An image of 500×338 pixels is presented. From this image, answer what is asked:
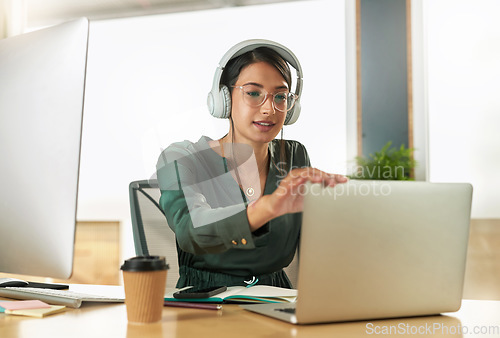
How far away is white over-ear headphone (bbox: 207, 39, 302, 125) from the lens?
149 centimetres

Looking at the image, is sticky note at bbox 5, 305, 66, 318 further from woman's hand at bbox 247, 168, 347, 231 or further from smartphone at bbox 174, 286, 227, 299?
woman's hand at bbox 247, 168, 347, 231

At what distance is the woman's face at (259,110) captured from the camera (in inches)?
60.0

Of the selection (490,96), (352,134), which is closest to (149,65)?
(352,134)

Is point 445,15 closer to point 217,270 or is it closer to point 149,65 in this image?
point 149,65

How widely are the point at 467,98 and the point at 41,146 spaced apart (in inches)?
120

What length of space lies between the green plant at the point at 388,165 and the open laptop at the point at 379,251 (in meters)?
2.53

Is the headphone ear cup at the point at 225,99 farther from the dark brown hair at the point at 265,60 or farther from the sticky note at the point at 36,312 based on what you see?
the sticky note at the point at 36,312

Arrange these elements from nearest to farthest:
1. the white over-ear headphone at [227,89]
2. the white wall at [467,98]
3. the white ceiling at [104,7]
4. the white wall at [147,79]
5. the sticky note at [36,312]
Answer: the sticky note at [36,312] → the white over-ear headphone at [227,89] → the white wall at [467,98] → the white wall at [147,79] → the white ceiling at [104,7]

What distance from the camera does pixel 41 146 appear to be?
82cm

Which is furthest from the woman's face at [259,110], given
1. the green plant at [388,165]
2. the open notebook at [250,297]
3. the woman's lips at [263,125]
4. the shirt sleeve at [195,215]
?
the green plant at [388,165]

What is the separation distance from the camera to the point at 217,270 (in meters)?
1.26

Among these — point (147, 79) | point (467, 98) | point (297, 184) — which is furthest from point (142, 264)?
point (147, 79)

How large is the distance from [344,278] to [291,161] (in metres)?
0.85

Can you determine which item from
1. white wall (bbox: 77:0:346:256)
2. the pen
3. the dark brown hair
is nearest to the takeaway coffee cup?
the pen
